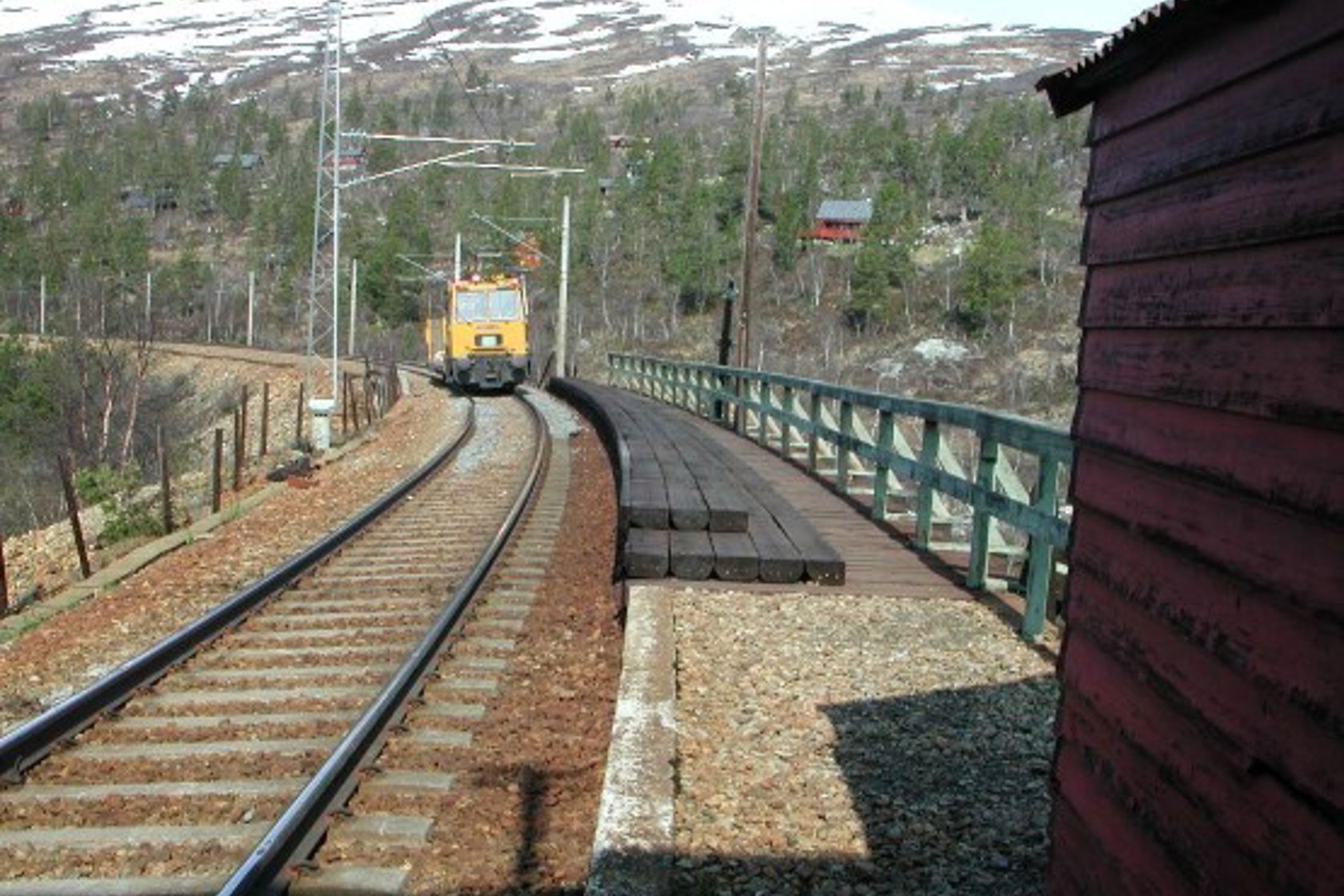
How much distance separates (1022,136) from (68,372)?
384 ft

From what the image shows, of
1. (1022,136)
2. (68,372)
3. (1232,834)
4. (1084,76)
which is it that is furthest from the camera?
(1022,136)

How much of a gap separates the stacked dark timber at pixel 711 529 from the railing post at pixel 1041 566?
53.3 inches

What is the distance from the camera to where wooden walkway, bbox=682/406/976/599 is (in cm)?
783

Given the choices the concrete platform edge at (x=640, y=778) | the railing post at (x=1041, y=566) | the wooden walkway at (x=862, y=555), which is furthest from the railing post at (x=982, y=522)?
the concrete platform edge at (x=640, y=778)

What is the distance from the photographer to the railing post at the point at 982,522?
25.2ft

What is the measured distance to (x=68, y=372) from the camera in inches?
1398

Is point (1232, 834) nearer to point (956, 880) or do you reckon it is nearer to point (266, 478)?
point (956, 880)

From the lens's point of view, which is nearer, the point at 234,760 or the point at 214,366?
the point at 234,760

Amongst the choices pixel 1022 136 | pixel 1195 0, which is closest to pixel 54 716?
pixel 1195 0

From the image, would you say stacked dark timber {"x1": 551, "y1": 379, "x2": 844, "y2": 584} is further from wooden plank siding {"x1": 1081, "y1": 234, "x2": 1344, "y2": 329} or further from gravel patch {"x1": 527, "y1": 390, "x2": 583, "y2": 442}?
gravel patch {"x1": 527, "y1": 390, "x2": 583, "y2": 442}

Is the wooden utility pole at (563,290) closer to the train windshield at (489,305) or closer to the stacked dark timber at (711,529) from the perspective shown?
the train windshield at (489,305)

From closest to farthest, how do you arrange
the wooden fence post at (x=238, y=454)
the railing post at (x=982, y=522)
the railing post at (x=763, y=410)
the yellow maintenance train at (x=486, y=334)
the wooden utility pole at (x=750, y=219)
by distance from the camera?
the railing post at (x=982, y=522)
the wooden fence post at (x=238, y=454)
the railing post at (x=763, y=410)
the wooden utility pole at (x=750, y=219)
the yellow maintenance train at (x=486, y=334)

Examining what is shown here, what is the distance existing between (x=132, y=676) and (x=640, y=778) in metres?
3.08

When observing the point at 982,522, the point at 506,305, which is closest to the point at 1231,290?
the point at 982,522
